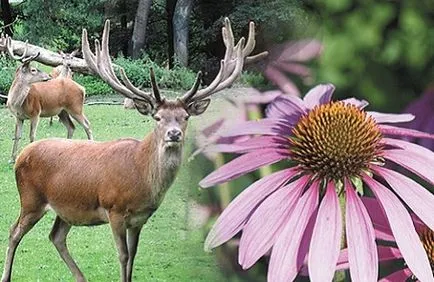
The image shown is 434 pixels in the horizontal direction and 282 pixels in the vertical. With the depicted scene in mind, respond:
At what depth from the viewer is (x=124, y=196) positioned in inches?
80.2

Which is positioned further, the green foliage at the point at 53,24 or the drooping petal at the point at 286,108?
the green foliage at the point at 53,24

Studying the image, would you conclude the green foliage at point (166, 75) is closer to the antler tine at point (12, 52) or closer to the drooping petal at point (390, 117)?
the drooping petal at point (390, 117)

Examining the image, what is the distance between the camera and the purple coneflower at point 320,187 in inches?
15.4

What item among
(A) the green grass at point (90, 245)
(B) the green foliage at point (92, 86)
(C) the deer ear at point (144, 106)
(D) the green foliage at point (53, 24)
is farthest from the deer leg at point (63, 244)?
(B) the green foliage at point (92, 86)

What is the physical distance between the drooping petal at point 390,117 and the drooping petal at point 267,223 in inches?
2.4

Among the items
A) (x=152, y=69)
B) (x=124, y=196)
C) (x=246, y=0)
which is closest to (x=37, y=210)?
(x=124, y=196)

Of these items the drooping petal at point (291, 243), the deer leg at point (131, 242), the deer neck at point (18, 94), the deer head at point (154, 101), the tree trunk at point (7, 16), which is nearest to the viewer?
the drooping petal at point (291, 243)

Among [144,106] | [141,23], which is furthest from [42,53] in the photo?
Answer: [141,23]

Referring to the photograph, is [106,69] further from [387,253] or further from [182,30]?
[387,253]

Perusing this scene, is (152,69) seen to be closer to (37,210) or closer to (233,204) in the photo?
(233,204)

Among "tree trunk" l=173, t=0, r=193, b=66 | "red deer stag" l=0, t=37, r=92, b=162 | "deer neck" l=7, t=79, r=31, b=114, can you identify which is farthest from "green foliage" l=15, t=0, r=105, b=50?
"tree trunk" l=173, t=0, r=193, b=66

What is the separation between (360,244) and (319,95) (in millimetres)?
83

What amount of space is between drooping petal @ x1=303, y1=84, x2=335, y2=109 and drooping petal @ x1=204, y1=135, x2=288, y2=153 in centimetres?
3

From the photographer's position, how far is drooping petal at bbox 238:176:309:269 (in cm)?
39
